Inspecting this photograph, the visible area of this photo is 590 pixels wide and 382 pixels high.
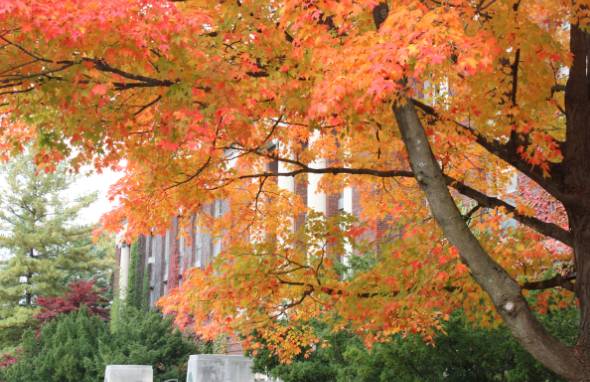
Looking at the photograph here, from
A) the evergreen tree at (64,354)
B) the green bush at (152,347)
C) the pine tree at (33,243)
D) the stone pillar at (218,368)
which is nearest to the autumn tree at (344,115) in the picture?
the stone pillar at (218,368)

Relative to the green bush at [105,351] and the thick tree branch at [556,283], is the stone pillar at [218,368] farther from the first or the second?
the thick tree branch at [556,283]

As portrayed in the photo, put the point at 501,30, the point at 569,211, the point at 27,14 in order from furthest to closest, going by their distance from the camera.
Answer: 1. the point at 569,211
2. the point at 501,30
3. the point at 27,14

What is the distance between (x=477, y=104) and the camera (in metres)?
10.6

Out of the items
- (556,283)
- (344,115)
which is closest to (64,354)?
(556,283)

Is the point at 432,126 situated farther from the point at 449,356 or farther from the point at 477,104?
the point at 449,356

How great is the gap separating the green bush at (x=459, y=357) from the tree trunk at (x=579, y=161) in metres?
2.59

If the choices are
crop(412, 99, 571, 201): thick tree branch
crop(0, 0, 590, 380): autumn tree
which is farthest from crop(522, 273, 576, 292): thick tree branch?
crop(412, 99, 571, 201): thick tree branch

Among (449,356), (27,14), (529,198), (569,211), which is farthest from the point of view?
(529,198)

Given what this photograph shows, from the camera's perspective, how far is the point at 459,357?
45.9 ft

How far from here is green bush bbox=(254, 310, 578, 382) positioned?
1273cm

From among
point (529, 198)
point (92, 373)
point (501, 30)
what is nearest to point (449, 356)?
point (529, 198)

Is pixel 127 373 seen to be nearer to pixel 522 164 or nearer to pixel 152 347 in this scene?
pixel 152 347

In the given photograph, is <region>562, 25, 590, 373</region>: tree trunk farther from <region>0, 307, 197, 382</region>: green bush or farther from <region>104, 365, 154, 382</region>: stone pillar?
<region>0, 307, 197, 382</region>: green bush

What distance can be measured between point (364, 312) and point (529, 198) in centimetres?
579
